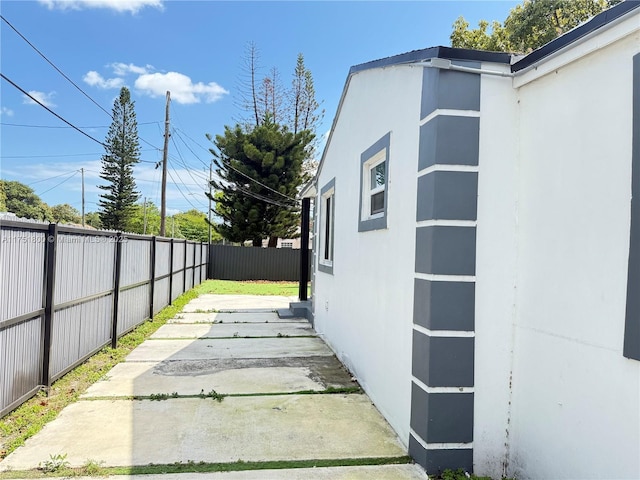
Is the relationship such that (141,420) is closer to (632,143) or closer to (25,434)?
(25,434)

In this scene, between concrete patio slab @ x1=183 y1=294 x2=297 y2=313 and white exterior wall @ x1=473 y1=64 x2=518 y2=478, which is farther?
concrete patio slab @ x1=183 y1=294 x2=297 y2=313

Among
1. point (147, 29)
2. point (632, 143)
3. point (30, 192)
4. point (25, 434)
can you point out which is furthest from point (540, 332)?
point (30, 192)

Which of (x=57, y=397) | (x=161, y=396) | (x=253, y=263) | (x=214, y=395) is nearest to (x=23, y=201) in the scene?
(x=253, y=263)

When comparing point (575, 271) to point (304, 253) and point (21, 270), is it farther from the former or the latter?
point (304, 253)

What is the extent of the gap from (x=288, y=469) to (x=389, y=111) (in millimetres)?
3051

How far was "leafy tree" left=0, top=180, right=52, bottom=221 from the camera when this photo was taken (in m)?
50.4

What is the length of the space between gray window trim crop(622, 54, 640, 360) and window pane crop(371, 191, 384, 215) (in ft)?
7.64

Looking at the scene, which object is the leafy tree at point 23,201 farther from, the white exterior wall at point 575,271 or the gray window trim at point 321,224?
the white exterior wall at point 575,271

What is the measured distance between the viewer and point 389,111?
12.3ft

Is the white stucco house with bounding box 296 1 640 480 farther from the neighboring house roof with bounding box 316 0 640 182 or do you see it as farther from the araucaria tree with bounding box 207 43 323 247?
the araucaria tree with bounding box 207 43 323 247

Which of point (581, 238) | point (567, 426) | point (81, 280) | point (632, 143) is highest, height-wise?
point (632, 143)

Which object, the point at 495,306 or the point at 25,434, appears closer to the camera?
the point at 495,306

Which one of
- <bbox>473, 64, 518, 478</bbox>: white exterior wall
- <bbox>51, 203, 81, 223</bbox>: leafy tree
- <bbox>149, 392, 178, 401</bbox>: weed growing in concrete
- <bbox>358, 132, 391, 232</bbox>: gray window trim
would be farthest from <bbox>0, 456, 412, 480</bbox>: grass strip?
<bbox>51, 203, 81, 223</bbox>: leafy tree

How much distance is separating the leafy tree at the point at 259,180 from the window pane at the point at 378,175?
58.7 feet
